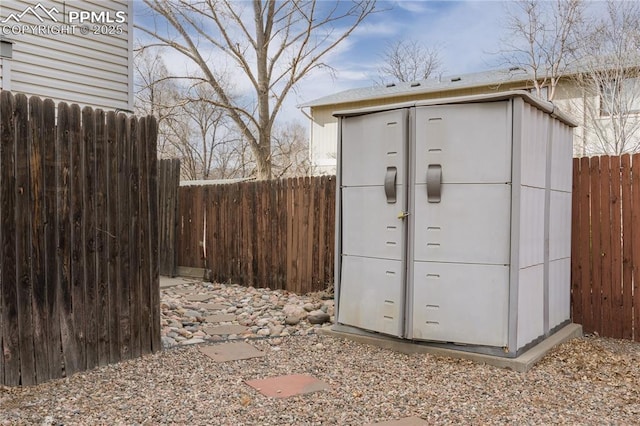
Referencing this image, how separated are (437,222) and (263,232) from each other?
404cm

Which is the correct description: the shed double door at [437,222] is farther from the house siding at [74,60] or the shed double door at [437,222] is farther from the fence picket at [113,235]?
the house siding at [74,60]

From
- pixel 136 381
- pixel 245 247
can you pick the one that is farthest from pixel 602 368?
pixel 245 247

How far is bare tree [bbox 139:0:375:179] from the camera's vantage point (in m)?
13.9

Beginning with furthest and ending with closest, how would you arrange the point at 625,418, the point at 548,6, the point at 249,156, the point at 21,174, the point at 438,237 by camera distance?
1. the point at 249,156
2. the point at 548,6
3. the point at 438,237
4. the point at 21,174
5. the point at 625,418

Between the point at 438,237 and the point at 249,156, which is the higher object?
the point at 249,156

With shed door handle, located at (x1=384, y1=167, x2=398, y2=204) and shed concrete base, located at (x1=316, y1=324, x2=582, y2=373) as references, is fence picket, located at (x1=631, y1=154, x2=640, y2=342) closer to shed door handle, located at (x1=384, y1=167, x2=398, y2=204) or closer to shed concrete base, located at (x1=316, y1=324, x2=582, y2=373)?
shed concrete base, located at (x1=316, y1=324, x2=582, y2=373)

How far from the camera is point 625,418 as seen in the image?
9.84 feet

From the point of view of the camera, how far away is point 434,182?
4109mm

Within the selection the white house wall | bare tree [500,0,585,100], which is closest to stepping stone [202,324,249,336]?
bare tree [500,0,585,100]

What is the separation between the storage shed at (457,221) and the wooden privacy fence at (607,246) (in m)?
0.68

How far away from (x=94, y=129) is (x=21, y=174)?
0.64m

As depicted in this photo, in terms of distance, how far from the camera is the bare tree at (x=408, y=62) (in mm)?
20531

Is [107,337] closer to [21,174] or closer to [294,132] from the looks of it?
[21,174]

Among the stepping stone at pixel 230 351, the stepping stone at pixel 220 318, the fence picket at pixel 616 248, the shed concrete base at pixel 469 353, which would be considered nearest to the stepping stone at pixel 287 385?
the stepping stone at pixel 230 351
